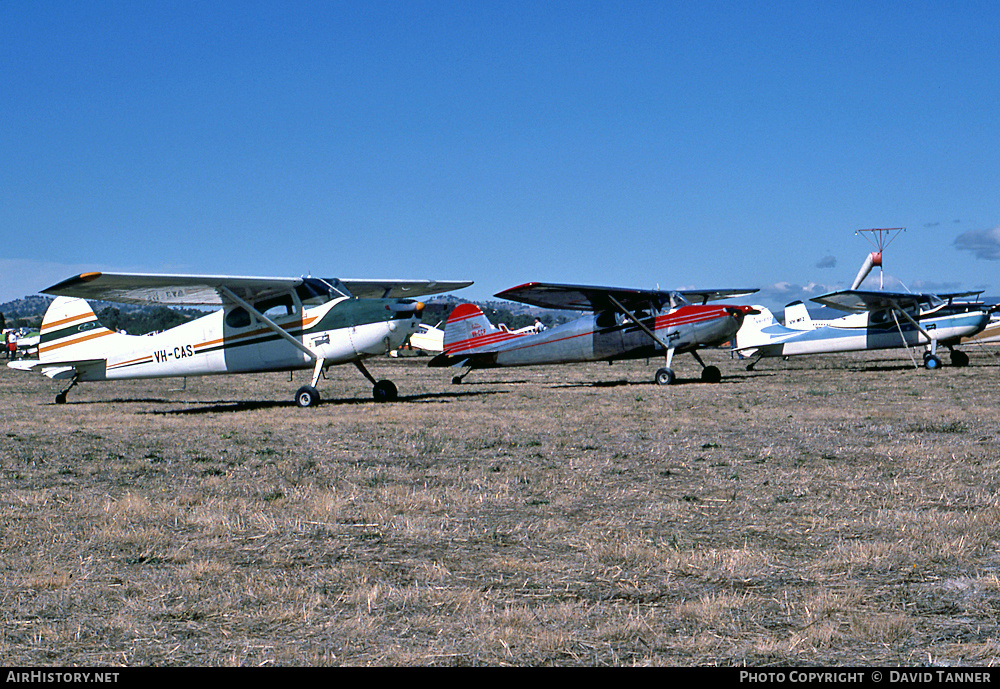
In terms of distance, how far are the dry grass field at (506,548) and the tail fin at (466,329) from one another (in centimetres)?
1467

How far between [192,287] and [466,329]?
11.5 meters

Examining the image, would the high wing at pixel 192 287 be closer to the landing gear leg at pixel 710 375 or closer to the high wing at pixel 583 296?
the high wing at pixel 583 296

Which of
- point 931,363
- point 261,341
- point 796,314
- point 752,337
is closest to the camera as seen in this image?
point 261,341

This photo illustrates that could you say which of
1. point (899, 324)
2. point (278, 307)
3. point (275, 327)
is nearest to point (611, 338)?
point (278, 307)

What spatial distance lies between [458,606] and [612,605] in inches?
Answer: 27.3

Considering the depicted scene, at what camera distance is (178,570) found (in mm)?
4332

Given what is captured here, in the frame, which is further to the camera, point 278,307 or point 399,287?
point 399,287

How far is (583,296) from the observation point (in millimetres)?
22688

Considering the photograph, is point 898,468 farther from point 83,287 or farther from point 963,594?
point 83,287

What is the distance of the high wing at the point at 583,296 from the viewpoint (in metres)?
21.2

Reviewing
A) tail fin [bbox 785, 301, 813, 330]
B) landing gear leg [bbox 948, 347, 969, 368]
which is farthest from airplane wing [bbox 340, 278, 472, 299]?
tail fin [bbox 785, 301, 813, 330]

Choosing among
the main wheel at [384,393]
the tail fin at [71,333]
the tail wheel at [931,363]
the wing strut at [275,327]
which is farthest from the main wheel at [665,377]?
the tail fin at [71,333]

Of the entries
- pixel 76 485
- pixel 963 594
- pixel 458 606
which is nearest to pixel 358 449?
pixel 76 485

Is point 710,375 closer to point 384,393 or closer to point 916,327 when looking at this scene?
point 384,393
